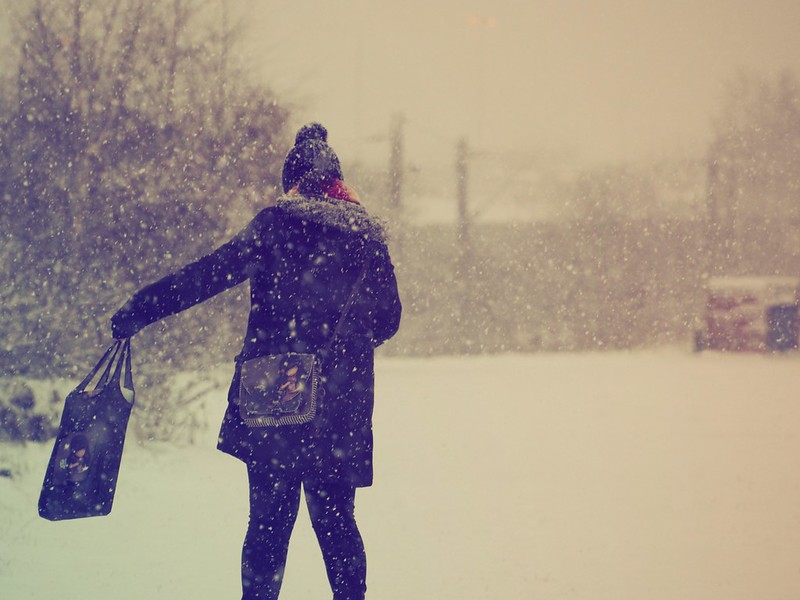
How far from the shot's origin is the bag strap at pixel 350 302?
286 cm

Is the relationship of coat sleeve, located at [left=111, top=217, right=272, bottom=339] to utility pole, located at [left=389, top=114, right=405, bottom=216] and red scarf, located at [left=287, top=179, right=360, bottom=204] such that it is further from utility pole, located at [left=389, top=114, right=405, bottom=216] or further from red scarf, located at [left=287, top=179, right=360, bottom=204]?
utility pole, located at [left=389, top=114, right=405, bottom=216]

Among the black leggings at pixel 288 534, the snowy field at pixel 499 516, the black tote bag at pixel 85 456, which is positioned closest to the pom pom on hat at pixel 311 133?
the black tote bag at pixel 85 456

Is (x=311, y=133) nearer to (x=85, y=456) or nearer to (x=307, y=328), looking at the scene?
(x=307, y=328)

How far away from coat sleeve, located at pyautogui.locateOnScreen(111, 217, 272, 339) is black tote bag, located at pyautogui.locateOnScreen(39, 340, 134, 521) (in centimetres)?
20

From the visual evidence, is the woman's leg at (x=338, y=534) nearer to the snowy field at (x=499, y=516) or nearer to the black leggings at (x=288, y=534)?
the black leggings at (x=288, y=534)

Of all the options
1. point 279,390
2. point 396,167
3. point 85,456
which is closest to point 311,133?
point 279,390

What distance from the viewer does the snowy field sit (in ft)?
13.1

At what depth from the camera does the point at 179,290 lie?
275cm

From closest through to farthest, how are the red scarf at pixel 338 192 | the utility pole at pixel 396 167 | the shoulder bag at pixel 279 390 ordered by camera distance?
the shoulder bag at pixel 279 390, the red scarf at pixel 338 192, the utility pole at pixel 396 167

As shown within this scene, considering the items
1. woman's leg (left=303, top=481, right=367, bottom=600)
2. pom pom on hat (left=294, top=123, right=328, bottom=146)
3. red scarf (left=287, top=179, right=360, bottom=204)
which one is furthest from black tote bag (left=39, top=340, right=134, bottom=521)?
pom pom on hat (left=294, top=123, right=328, bottom=146)

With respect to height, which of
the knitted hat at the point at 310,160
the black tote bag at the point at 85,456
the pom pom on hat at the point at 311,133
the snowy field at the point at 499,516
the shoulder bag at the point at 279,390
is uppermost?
the pom pom on hat at the point at 311,133

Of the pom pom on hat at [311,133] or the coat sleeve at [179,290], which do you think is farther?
the pom pom on hat at [311,133]

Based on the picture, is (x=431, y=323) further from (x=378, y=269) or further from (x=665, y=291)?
(x=378, y=269)

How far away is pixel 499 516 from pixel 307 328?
2.90 meters
